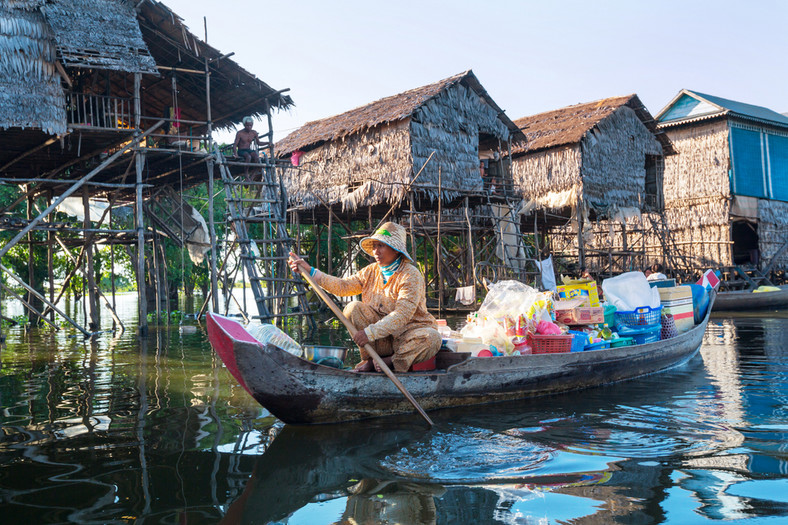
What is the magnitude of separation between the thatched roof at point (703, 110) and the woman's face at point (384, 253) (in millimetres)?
17017

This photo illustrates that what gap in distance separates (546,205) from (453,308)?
165 inches

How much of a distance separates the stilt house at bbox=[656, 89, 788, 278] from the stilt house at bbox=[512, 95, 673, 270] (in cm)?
121

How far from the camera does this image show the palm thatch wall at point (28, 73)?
9258 millimetres

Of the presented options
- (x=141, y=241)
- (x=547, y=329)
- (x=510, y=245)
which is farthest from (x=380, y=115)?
(x=547, y=329)

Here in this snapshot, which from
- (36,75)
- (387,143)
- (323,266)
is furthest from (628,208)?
(36,75)

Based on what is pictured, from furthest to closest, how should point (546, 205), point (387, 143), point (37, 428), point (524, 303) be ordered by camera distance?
1. point (546, 205)
2. point (387, 143)
3. point (524, 303)
4. point (37, 428)

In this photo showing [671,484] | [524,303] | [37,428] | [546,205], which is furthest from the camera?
[546,205]

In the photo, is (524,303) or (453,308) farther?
(453,308)

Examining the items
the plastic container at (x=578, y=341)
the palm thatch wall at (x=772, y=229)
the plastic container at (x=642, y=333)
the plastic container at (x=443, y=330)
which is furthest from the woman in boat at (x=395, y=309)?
the palm thatch wall at (x=772, y=229)

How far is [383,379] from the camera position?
4.99 m

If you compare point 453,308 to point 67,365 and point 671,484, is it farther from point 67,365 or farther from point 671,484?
point 671,484

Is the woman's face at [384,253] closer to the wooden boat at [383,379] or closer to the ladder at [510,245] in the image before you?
the wooden boat at [383,379]

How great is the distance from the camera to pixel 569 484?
11.8 ft

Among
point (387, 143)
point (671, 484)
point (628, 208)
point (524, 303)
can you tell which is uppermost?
point (387, 143)
